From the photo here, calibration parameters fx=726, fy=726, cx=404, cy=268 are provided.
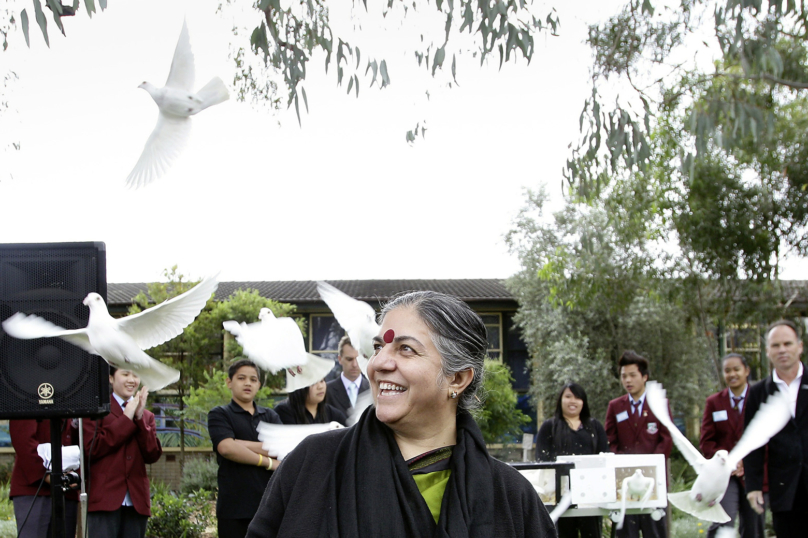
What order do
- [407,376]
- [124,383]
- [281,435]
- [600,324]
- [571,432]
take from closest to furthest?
[407,376], [281,435], [124,383], [571,432], [600,324]

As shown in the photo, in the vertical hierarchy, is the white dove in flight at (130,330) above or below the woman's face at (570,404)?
above

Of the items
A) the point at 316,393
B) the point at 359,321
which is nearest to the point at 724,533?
the point at 316,393


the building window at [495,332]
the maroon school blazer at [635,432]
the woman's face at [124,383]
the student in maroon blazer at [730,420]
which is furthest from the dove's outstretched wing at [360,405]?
the building window at [495,332]

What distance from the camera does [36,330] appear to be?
9.98 ft

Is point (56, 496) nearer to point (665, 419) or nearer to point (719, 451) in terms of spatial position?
point (665, 419)

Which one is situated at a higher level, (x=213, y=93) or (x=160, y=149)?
(x=213, y=93)

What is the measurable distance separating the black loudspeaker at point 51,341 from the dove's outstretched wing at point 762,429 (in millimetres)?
3016

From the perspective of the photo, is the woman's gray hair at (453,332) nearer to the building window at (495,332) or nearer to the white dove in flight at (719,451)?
the white dove in flight at (719,451)

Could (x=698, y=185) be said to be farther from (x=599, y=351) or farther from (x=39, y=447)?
(x=39, y=447)

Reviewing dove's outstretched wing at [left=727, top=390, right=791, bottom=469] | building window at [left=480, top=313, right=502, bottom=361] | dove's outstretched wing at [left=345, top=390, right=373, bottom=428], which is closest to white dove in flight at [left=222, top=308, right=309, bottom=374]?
dove's outstretched wing at [left=345, top=390, right=373, bottom=428]

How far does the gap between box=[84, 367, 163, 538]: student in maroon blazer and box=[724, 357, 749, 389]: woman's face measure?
4178 mm

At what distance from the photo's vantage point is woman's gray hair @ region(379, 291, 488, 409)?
1.80 m

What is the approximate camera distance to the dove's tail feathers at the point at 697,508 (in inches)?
157

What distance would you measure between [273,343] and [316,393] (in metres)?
0.49
